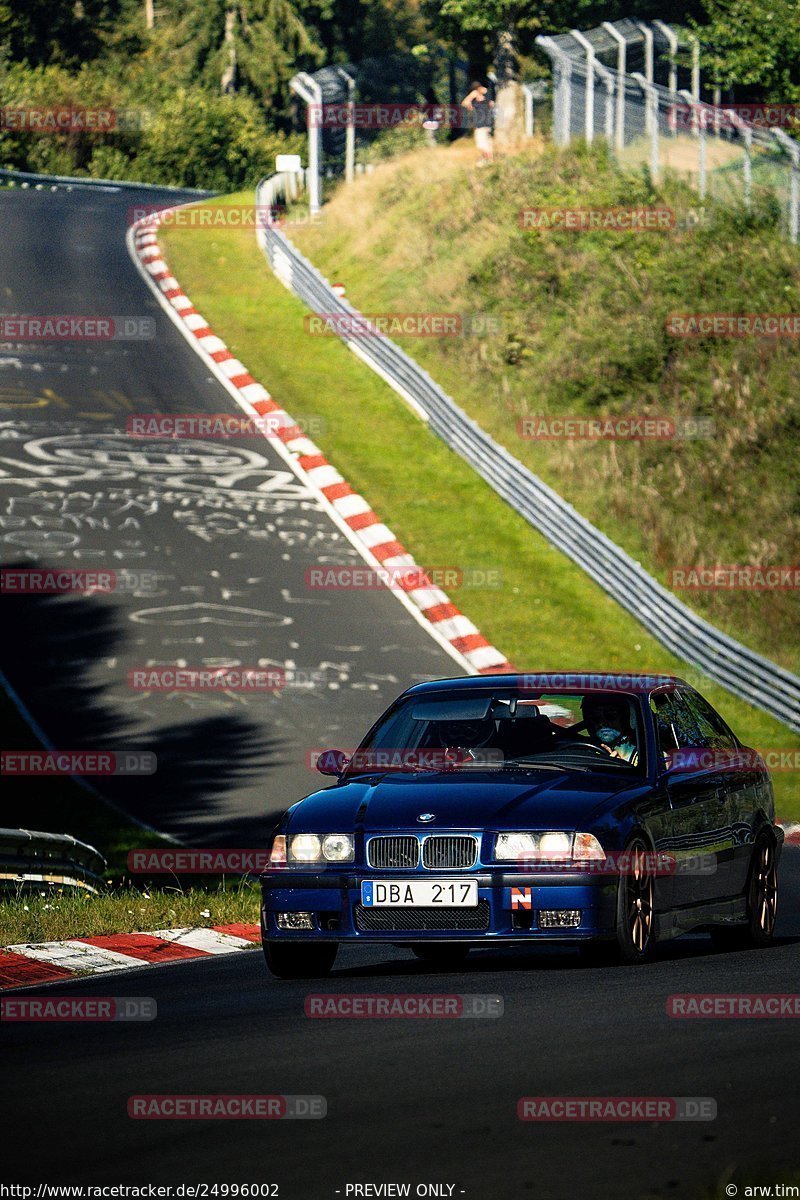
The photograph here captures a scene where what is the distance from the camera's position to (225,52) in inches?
3314

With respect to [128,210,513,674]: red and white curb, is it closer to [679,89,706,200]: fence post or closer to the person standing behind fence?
the person standing behind fence

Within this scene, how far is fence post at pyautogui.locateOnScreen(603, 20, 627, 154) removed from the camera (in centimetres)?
3562

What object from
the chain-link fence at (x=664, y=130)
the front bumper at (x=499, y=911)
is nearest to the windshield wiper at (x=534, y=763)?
the front bumper at (x=499, y=911)

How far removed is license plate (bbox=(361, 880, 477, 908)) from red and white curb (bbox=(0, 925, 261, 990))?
5.73 feet

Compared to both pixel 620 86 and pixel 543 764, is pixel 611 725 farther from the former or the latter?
pixel 620 86

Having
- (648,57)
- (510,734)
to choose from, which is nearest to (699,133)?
(648,57)

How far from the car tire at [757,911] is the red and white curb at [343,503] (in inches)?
428

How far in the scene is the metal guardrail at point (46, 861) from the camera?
40.8ft

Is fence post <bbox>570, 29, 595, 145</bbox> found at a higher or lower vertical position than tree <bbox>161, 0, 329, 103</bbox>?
higher

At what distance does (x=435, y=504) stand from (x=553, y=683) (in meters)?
18.1

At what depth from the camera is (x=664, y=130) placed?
118ft

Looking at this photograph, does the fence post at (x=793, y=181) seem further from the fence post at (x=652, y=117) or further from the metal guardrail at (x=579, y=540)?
the metal guardrail at (x=579, y=540)

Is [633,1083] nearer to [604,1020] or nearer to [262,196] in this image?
[604,1020]

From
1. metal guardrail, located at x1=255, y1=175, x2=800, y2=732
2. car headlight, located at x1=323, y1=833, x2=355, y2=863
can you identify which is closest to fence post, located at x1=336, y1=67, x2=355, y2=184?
metal guardrail, located at x1=255, y1=175, x2=800, y2=732
